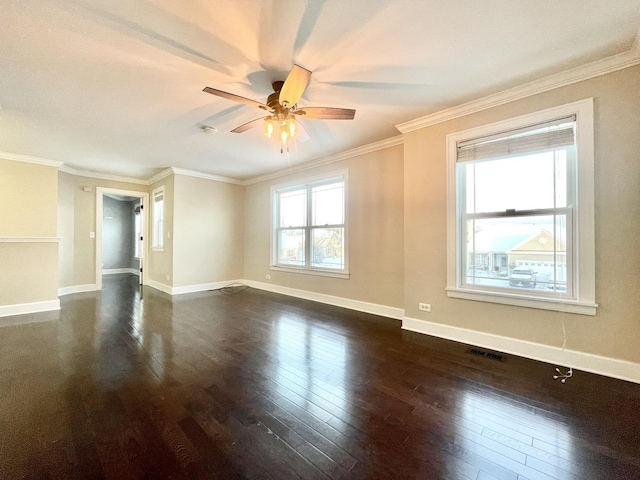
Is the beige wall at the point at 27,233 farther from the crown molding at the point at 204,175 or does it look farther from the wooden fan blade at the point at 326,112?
the wooden fan blade at the point at 326,112

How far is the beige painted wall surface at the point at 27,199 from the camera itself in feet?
13.3

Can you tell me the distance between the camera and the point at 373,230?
409 centimetres

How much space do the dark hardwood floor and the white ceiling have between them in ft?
8.36

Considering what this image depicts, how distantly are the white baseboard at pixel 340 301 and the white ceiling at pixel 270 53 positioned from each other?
8.57 ft

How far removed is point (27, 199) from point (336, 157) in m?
5.03

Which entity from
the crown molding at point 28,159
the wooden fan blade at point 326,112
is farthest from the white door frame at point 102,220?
the wooden fan blade at point 326,112

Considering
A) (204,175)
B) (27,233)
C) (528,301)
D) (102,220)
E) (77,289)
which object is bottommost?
(77,289)

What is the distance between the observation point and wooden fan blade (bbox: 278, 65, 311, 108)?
6.13ft

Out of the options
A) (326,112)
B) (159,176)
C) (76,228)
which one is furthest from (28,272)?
(326,112)

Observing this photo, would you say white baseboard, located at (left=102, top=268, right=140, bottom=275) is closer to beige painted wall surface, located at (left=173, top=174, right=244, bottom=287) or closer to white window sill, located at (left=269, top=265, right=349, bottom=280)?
beige painted wall surface, located at (left=173, top=174, right=244, bottom=287)

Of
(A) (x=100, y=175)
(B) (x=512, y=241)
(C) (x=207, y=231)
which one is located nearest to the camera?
(B) (x=512, y=241)

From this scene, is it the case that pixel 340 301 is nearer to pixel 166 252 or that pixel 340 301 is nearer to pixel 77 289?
pixel 166 252

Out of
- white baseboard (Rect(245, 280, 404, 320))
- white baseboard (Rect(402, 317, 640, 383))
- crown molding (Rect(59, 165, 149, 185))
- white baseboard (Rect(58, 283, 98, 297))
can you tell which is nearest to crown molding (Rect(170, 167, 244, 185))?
crown molding (Rect(59, 165, 149, 185))

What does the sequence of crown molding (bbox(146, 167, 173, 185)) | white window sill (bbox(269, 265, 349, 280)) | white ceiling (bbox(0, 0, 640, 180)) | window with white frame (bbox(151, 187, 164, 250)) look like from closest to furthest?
white ceiling (bbox(0, 0, 640, 180)) < white window sill (bbox(269, 265, 349, 280)) < crown molding (bbox(146, 167, 173, 185)) < window with white frame (bbox(151, 187, 164, 250))
